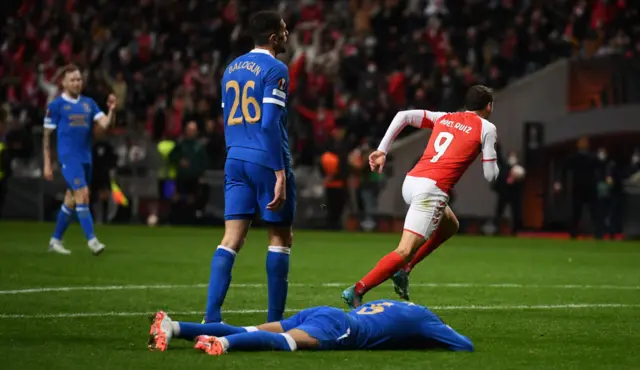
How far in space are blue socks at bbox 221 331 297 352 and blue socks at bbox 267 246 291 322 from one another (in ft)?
4.73

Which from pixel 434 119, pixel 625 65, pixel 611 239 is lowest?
pixel 611 239

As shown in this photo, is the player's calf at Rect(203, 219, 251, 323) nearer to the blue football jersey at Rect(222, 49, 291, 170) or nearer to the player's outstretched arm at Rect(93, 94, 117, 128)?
the blue football jersey at Rect(222, 49, 291, 170)

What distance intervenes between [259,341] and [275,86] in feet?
6.82

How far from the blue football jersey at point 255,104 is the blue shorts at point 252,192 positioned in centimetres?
7

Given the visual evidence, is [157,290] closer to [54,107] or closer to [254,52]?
[254,52]

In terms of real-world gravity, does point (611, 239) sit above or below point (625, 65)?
below

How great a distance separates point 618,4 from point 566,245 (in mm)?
8113

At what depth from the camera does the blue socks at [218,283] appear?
9.02 m

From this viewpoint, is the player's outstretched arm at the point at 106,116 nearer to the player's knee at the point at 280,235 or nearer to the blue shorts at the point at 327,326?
the player's knee at the point at 280,235

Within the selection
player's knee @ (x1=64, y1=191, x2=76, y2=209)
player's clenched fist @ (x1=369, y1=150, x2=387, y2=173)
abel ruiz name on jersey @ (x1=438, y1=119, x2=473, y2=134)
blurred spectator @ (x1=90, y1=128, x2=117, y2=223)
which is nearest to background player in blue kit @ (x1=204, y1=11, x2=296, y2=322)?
player's clenched fist @ (x1=369, y1=150, x2=387, y2=173)

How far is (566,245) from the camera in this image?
23578 millimetres

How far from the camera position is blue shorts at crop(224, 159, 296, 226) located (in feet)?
30.1

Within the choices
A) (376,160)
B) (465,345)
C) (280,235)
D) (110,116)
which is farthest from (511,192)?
(465,345)

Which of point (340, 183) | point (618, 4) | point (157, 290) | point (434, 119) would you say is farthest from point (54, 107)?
point (618, 4)
